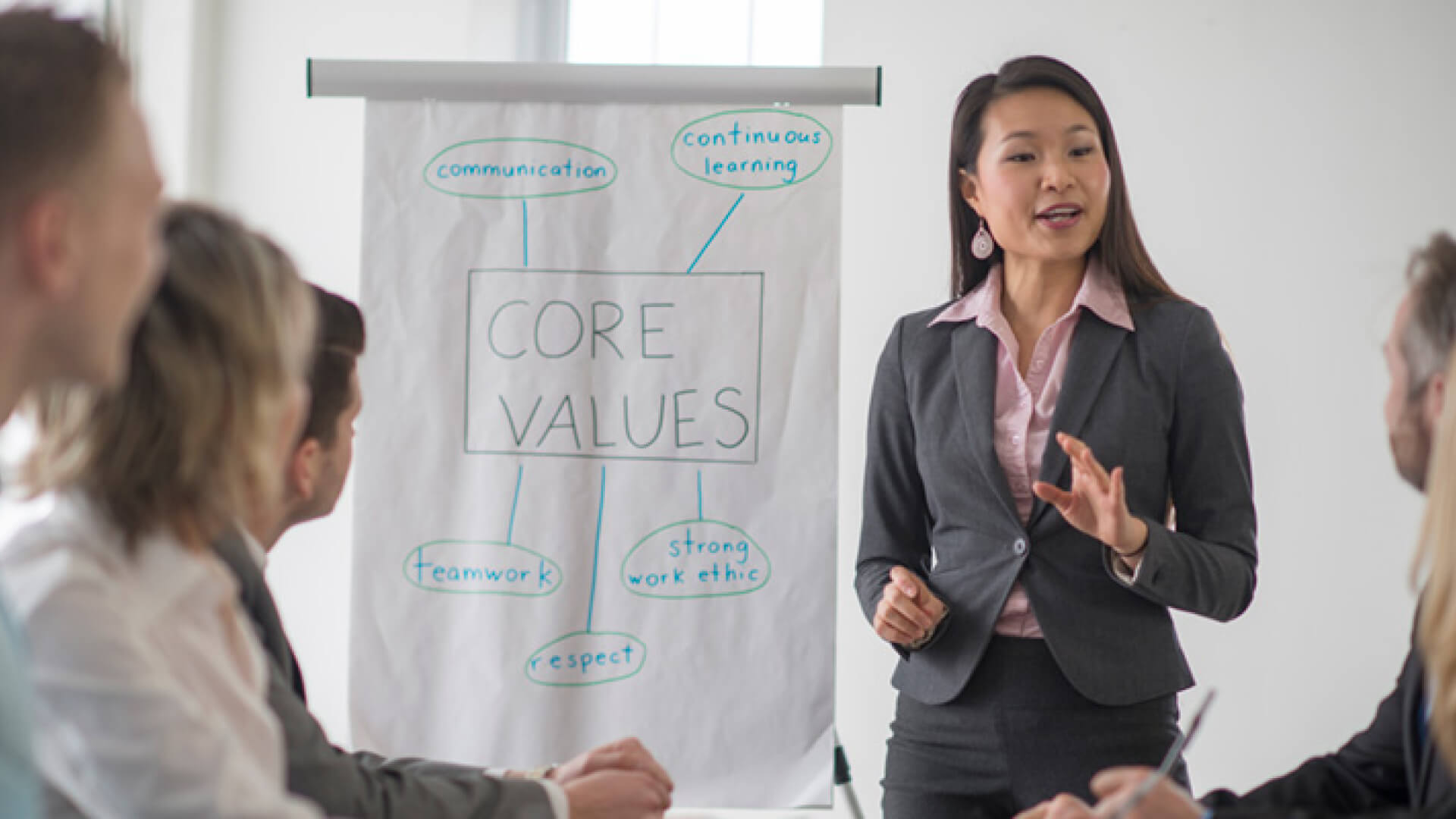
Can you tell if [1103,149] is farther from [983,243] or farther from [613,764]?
[613,764]

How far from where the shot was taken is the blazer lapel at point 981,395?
6.02 ft

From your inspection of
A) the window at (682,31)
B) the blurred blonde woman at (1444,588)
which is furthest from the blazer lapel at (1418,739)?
the window at (682,31)

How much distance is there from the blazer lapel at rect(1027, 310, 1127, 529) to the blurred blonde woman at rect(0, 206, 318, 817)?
1.05m

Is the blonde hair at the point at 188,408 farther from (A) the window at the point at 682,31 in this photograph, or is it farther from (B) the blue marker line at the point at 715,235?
(A) the window at the point at 682,31

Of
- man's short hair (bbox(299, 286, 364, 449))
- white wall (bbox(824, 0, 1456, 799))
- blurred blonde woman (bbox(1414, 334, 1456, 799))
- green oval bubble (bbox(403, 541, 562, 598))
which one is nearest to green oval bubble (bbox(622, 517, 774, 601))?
green oval bubble (bbox(403, 541, 562, 598))

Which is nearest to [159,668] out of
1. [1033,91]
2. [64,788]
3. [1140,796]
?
[64,788]

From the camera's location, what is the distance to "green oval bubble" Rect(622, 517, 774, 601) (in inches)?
85.7

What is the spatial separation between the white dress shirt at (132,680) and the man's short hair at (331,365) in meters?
0.50

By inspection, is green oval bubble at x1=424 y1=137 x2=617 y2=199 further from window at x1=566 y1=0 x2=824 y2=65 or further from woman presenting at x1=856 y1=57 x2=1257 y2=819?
window at x1=566 y1=0 x2=824 y2=65

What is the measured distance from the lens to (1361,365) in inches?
110

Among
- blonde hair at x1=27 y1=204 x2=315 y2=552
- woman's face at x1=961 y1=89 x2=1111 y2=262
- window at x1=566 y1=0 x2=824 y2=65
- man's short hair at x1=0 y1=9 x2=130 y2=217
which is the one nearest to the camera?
man's short hair at x1=0 y1=9 x2=130 y2=217

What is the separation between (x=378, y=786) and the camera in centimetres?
148

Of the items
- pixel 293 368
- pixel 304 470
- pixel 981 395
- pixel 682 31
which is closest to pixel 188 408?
pixel 293 368

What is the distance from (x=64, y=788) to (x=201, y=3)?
7.73 ft
